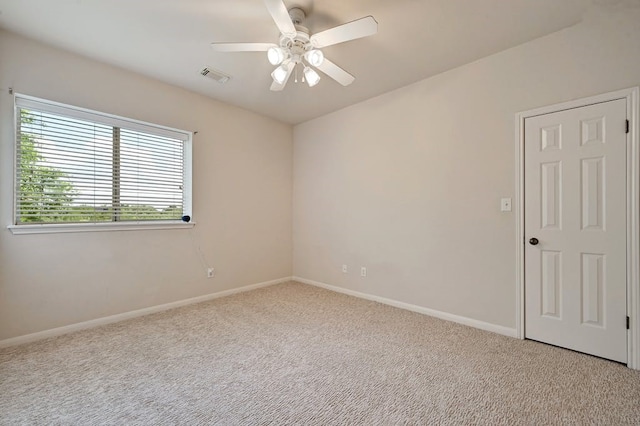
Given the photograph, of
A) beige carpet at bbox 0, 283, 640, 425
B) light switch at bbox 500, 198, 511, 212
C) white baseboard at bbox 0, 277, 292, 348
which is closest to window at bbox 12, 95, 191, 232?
white baseboard at bbox 0, 277, 292, 348

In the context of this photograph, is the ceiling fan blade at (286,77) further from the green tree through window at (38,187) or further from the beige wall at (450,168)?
the green tree through window at (38,187)

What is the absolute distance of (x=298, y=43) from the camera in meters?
2.09

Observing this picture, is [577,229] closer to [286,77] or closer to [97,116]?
[286,77]

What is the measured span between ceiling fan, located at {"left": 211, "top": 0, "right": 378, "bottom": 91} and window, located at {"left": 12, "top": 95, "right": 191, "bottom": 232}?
68.1 inches

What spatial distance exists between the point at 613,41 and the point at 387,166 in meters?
2.08

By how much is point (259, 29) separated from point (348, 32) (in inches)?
34.8

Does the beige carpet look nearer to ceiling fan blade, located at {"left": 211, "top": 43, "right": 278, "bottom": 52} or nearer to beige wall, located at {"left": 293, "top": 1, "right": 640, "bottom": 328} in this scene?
beige wall, located at {"left": 293, "top": 1, "right": 640, "bottom": 328}

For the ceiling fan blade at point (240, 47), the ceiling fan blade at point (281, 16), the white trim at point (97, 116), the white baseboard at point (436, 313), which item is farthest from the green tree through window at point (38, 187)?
the white baseboard at point (436, 313)

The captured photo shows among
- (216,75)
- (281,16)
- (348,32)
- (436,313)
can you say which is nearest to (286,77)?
(281,16)

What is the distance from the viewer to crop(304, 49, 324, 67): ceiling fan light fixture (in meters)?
2.05

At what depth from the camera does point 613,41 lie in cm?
210

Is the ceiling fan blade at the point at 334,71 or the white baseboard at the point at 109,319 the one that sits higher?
the ceiling fan blade at the point at 334,71

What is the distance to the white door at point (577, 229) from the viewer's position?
210 cm

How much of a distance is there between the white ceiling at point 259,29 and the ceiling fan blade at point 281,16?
9.9 inches
